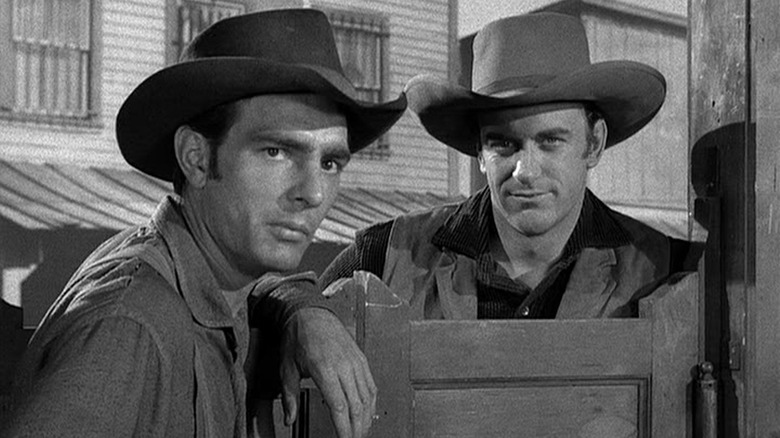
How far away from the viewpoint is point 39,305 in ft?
17.7

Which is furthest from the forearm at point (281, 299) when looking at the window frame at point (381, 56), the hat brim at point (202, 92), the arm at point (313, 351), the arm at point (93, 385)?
the window frame at point (381, 56)

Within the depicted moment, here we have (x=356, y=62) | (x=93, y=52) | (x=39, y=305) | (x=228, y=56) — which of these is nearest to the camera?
(x=228, y=56)

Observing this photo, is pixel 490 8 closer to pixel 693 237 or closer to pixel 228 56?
pixel 693 237

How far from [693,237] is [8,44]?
14.7 ft

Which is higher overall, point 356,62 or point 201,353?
point 356,62

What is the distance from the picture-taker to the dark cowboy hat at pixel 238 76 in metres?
1.85

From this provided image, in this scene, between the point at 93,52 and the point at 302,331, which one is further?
the point at 93,52

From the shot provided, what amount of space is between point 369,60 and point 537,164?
431cm

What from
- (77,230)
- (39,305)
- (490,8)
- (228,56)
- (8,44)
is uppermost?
(490,8)

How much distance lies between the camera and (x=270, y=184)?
6.14 ft

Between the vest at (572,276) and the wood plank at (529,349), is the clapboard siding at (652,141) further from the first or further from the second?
the wood plank at (529,349)

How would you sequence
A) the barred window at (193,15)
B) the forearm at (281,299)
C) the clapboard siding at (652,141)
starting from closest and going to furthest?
1. the forearm at (281,299)
2. the barred window at (193,15)
3. the clapboard siding at (652,141)

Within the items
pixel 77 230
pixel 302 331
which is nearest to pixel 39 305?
pixel 77 230

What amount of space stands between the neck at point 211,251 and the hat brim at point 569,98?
0.92 m
